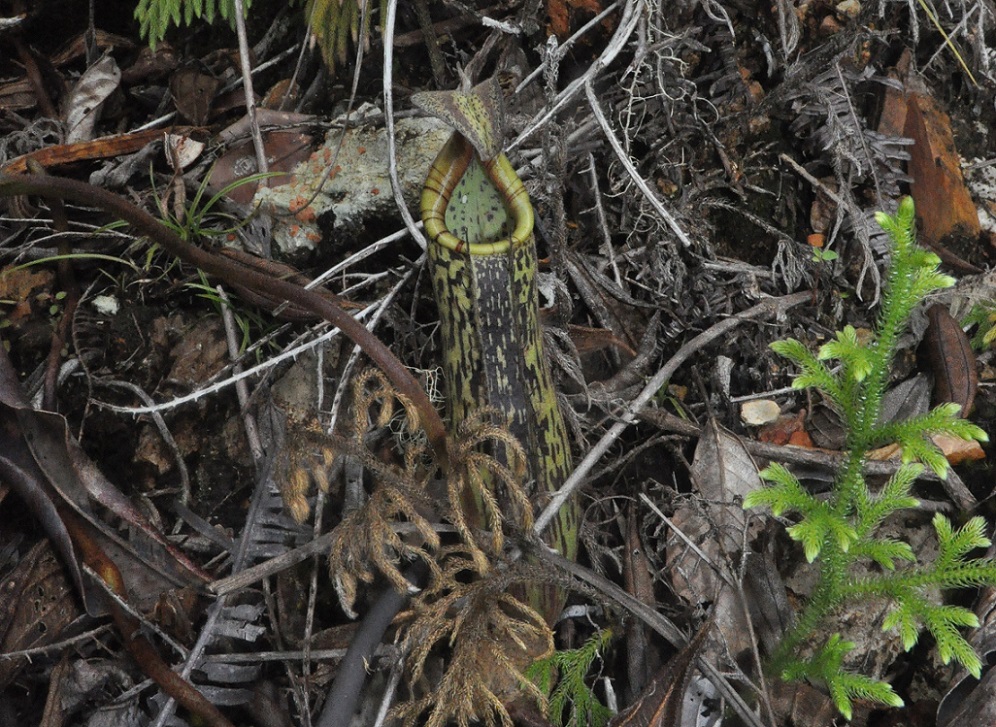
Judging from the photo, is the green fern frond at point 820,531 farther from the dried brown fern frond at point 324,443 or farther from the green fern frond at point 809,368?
the dried brown fern frond at point 324,443

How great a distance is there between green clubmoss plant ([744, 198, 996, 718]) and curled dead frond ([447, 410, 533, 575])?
0.49 metres

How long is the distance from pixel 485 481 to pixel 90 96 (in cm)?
180

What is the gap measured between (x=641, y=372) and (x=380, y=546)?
990mm

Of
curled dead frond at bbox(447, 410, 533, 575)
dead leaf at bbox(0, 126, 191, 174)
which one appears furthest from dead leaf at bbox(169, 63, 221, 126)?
curled dead frond at bbox(447, 410, 533, 575)

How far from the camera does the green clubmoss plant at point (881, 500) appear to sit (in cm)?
156

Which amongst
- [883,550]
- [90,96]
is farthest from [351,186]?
[883,550]

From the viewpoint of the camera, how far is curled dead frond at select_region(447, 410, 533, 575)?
5.60 ft

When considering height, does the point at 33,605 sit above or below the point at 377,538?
below

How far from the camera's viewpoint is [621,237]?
8.23ft

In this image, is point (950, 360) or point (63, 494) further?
point (950, 360)

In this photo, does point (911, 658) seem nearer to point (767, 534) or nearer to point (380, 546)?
point (767, 534)

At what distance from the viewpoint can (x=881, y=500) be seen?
5.48ft

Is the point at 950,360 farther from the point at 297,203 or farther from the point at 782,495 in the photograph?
the point at 297,203

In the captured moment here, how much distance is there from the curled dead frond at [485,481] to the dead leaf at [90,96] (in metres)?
1.66
